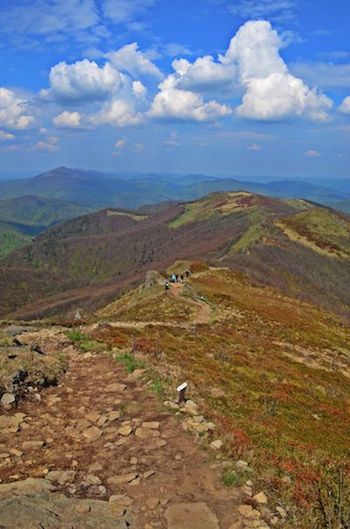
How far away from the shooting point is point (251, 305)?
7406 centimetres

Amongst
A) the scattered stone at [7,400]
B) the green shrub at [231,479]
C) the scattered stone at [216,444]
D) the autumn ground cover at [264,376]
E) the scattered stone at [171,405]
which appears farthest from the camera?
the scattered stone at [171,405]

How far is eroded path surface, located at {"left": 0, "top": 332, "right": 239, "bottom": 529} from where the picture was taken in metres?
10.8

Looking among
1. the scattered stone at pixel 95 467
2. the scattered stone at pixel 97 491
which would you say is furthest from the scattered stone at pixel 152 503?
the scattered stone at pixel 95 467

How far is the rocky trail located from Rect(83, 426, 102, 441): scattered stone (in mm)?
30

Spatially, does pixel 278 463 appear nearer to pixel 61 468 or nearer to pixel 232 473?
pixel 232 473

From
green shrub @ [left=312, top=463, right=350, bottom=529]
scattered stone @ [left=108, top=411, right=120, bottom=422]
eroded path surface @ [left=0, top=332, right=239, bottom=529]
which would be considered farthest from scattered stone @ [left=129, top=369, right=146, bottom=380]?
green shrub @ [left=312, top=463, right=350, bottom=529]

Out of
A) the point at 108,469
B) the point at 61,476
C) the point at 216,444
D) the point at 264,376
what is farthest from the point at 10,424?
the point at 264,376

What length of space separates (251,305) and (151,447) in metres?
61.9

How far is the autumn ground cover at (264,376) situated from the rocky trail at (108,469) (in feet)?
4.92

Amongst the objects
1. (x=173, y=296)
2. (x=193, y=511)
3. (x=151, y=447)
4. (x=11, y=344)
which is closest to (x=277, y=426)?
(x=151, y=447)

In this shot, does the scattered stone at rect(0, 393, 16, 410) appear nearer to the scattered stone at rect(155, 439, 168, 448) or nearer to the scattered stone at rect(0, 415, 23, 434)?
the scattered stone at rect(0, 415, 23, 434)

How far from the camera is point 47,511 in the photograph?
33.5ft

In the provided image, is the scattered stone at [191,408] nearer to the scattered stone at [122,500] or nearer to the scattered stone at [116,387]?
the scattered stone at [116,387]

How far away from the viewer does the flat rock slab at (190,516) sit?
10.3 metres
